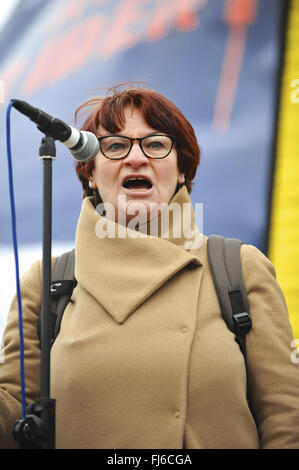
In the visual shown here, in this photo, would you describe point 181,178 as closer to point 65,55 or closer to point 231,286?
point 231,286

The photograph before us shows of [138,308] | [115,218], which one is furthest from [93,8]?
[138,308]

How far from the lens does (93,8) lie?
2.79 meters

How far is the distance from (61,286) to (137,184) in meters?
0.40

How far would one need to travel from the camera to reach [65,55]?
2.81 meters

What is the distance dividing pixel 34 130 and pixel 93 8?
723 millimetres

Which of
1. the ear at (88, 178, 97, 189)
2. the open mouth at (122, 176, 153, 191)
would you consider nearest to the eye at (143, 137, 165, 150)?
the open mouth at (122, 176, 153, 191)

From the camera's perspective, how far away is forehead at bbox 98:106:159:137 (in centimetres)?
167

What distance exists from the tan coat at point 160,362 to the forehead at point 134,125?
0.34 m

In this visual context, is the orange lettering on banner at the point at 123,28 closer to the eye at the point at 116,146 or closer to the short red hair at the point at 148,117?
the short red hair at the point at 148,117

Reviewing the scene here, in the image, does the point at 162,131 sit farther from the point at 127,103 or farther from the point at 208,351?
the point at 208,351

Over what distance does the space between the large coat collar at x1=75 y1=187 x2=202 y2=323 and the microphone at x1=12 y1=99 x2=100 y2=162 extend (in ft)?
1.48

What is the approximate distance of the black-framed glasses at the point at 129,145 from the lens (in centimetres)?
166

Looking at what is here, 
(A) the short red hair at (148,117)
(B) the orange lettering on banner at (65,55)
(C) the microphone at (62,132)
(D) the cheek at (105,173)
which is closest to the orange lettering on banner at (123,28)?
(B) the orange lettering on banner at (65,55)

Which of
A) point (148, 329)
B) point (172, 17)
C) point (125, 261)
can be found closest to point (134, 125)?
point (125, 261)
